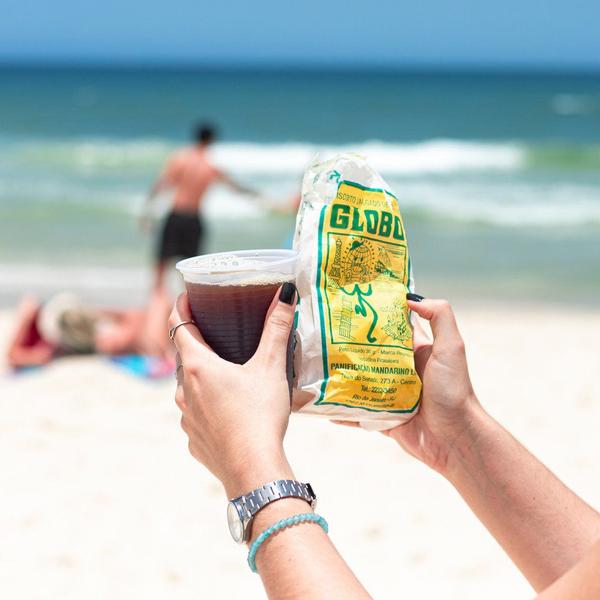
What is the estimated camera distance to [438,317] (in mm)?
1604

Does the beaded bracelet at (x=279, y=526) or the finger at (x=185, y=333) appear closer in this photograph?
the beaded bracelet at (x=279, y=526)

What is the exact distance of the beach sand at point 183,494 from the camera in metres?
3.11

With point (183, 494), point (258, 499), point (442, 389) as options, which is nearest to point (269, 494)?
point (258, 499)

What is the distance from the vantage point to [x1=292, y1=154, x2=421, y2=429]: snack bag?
1476mm

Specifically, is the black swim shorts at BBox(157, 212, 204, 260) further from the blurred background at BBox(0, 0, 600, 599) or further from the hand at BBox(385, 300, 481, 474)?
the hand at BBox(385, 300, 481, 474)

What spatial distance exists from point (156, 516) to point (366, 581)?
0.93 meters

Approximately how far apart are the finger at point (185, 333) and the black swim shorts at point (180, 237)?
5.00m

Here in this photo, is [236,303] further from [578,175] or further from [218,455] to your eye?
[578,175]

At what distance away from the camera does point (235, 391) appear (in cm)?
126

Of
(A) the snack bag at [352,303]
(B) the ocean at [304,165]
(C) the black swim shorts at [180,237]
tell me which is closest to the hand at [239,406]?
(A) the snack bag at [352,303]

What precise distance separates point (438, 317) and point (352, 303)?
0.19 metres

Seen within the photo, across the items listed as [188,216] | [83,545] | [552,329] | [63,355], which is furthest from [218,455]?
[552,329]

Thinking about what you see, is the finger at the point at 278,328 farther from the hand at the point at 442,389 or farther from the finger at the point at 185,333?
the hand at the point at 442,389

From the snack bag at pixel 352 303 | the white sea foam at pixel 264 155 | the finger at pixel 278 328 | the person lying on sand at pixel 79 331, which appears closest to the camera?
the finger at pixel 278 328
